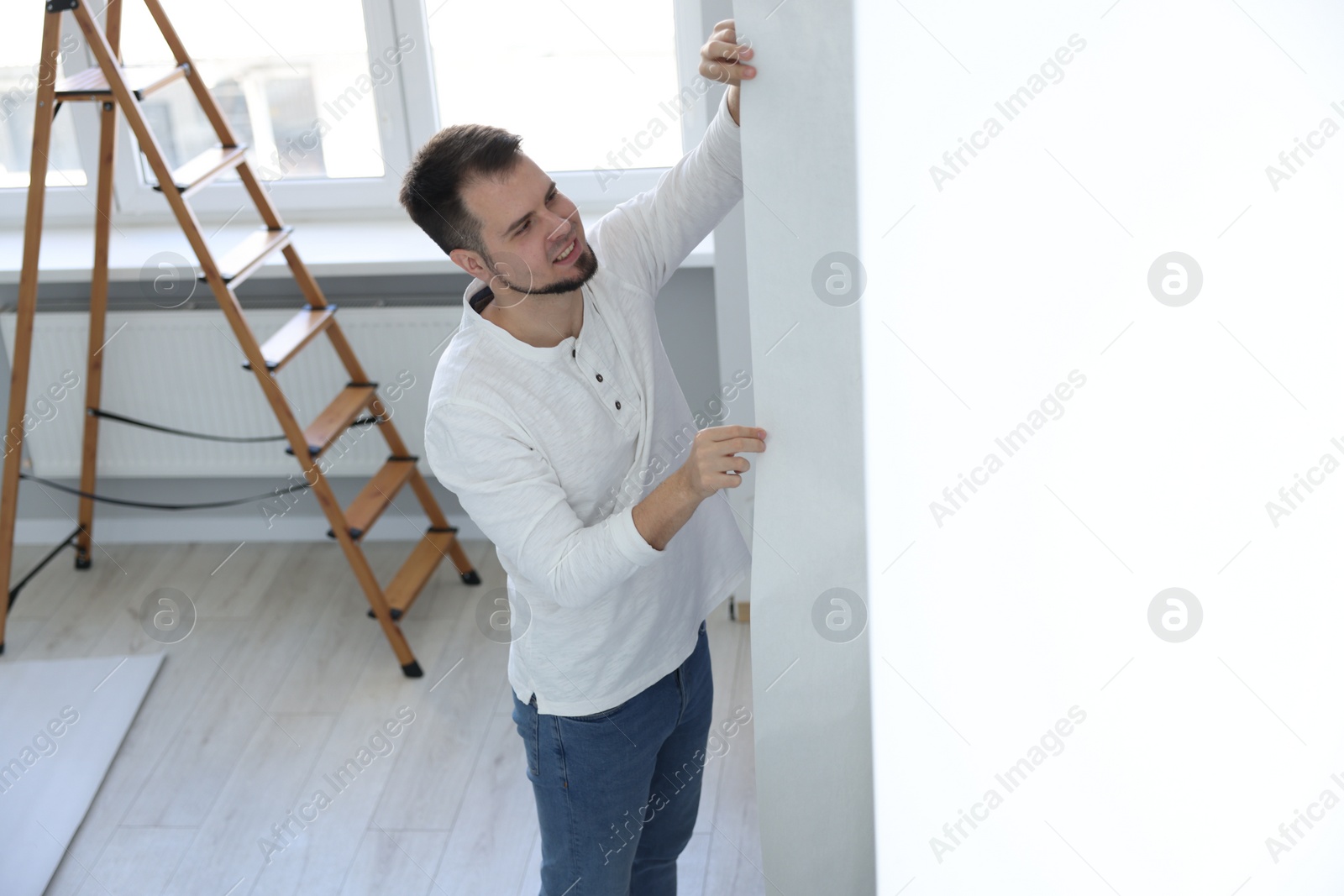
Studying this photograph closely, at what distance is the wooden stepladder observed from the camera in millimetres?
2387

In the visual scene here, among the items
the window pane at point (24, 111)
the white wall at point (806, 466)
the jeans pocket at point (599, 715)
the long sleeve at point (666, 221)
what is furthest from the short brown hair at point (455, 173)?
the window pane at point (24, 111)

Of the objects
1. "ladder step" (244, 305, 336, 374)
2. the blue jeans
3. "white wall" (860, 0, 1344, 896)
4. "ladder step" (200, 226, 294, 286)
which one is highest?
"white wall" (860, 0, 1344, 896)

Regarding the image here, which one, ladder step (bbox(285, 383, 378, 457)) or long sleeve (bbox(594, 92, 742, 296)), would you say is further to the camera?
ladder step (bbox(285, 383, 378, 457))

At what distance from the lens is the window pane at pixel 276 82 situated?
305cm

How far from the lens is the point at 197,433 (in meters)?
3.19

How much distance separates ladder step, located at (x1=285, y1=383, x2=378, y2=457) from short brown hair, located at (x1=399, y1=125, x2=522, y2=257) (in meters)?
1.24

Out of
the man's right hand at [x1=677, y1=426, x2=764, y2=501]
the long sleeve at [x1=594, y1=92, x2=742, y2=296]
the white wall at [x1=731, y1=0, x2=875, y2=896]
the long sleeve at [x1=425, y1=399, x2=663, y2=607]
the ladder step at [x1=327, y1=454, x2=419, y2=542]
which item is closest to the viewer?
the white wall at [x1=731, y1=0, x2=875, y2=896]

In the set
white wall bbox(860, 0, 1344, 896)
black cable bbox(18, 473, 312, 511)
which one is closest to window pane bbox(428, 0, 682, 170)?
black cable bbox(18, 473, 312, 511)

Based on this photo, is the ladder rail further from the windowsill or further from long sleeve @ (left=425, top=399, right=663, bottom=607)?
long sleeve @ (left=425, top=399, right=663, bottom=607)

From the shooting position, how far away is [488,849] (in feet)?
7.29

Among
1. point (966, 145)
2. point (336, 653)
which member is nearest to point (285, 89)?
point (336, 653)

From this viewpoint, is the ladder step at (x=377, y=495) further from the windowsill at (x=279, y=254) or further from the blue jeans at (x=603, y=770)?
the blue jeans at (x=603, y=770)

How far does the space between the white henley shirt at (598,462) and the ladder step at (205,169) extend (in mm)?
1185

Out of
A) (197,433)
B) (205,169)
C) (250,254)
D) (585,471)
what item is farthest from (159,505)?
(585,471)
